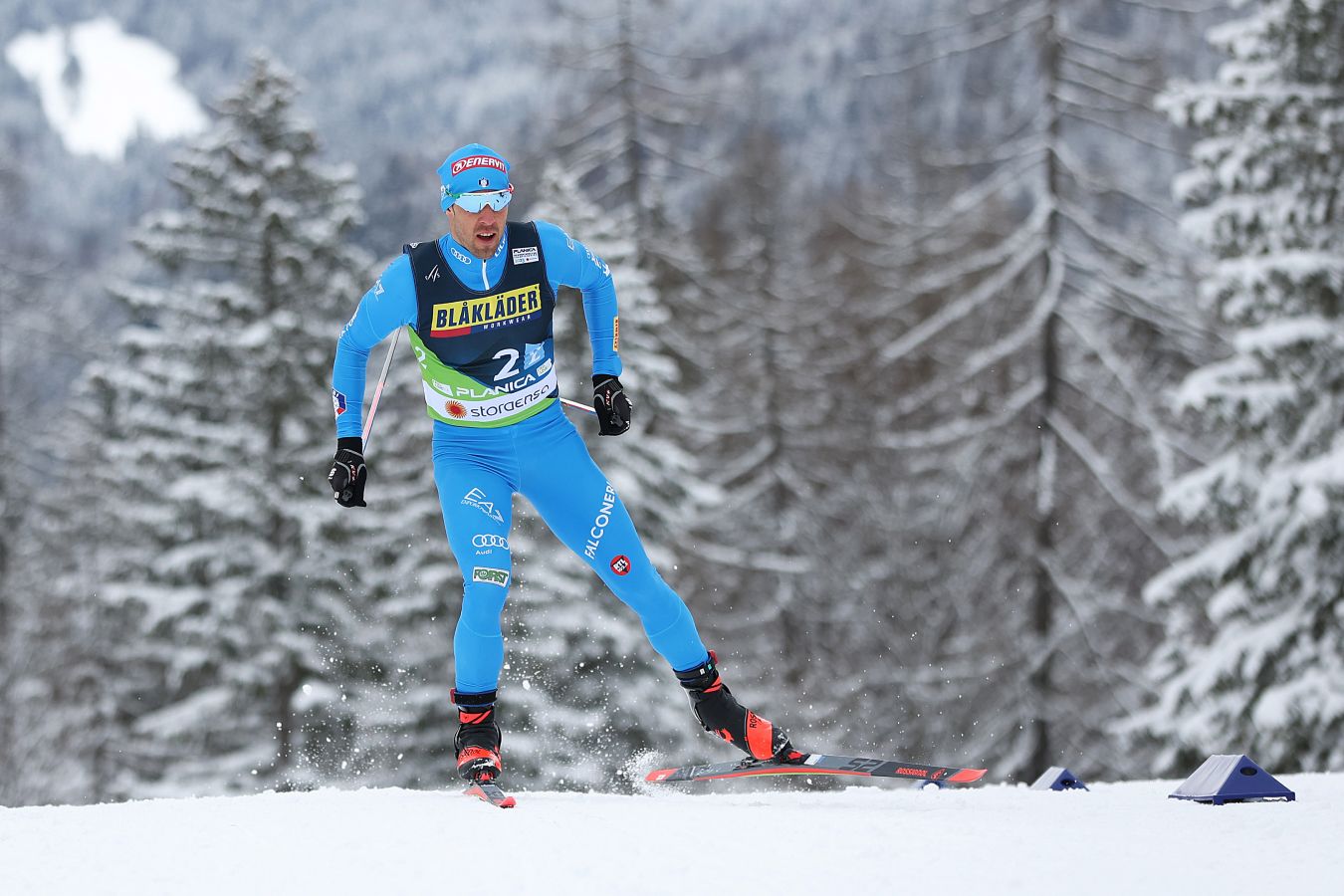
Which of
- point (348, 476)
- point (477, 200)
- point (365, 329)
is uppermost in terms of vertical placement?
point (477, 200)

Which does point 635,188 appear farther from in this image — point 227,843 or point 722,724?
point 227,843

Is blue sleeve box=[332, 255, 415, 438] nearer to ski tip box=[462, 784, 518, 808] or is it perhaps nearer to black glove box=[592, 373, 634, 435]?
black glove box=[592, 373, 634, 435]

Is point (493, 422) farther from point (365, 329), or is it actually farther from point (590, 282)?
point (590, 282)

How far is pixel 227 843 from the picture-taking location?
4.63m

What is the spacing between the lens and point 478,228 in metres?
5.95

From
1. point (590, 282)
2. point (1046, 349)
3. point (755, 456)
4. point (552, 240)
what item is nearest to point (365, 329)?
point (552, 240)

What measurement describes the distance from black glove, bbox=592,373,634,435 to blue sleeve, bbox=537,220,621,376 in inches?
4.7

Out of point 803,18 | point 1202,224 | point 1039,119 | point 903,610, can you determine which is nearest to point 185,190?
point 1039,119

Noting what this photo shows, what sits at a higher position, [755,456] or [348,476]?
[348,476]

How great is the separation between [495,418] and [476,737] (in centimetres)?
156

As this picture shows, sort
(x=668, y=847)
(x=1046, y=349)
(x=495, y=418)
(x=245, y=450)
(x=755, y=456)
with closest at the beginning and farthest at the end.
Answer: (x=668, y=847), (x=495, y=418), (x=245, y=450), (x=1046, y=349), (x=755, y=456)

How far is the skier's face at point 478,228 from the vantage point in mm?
5941

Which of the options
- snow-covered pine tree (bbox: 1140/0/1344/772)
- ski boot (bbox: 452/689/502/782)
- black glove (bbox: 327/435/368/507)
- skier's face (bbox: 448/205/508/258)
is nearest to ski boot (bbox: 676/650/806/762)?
ski boot (bbox: 452/689/502/782)

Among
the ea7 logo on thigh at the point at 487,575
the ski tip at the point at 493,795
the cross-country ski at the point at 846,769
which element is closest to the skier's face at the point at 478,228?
the ea7 logo on thigh at the point at 487,575
